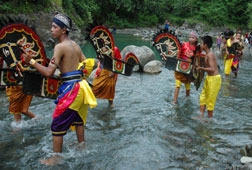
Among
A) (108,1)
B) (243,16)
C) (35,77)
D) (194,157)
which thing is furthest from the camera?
(108,1)

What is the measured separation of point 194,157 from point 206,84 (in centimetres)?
199

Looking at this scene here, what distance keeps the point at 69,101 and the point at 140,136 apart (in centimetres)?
187

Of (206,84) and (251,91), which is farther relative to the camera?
(251,91)

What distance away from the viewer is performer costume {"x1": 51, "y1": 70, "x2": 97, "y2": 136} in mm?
3664

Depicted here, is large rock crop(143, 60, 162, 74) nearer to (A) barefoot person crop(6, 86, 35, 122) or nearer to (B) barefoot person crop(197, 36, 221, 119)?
(B) barefoot person crop(197, 36, 221, 119)

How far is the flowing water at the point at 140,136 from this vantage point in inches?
159

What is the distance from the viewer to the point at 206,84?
565 cm

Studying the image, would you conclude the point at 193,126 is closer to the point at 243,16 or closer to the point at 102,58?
the point at 102,58

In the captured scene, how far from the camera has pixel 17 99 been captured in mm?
4754

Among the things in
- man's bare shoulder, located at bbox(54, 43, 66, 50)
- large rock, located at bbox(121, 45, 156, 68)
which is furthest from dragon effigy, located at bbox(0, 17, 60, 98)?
large rock, located at bbox(121, 45, 156, 68)

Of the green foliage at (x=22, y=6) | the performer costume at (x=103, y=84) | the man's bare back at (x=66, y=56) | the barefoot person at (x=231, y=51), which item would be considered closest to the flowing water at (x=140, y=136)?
the performer costume at (x=103, y=84)

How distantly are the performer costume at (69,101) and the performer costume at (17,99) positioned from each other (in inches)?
55.5

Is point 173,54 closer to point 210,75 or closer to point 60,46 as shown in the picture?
point 210,75

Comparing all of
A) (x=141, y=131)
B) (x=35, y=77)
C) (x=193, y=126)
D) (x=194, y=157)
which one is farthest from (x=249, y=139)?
(x=35, y=77)
